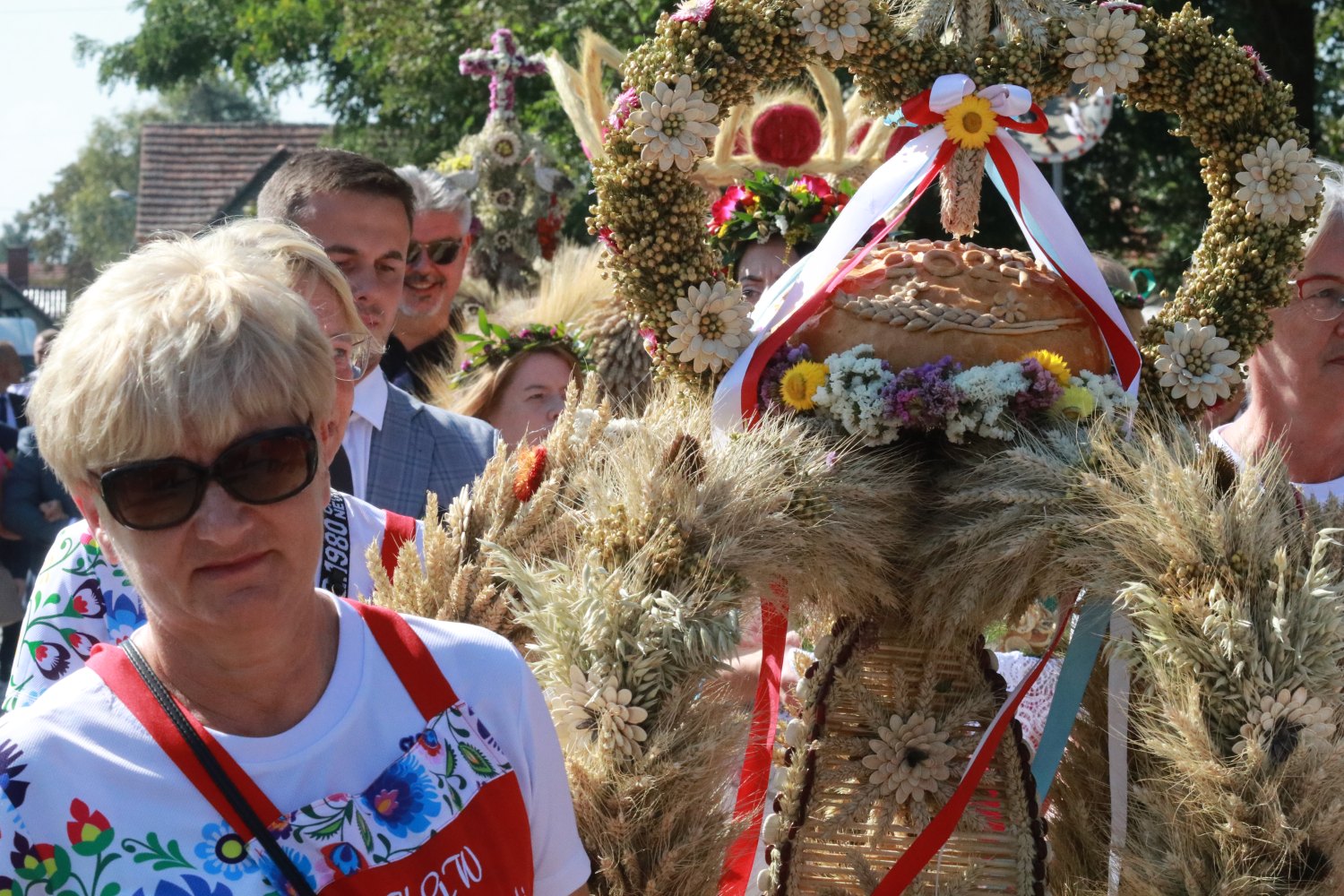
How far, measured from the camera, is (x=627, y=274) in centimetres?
226

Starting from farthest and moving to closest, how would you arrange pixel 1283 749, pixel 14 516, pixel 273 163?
pixel 273 163, pixel 14 516, pixel 1283 749

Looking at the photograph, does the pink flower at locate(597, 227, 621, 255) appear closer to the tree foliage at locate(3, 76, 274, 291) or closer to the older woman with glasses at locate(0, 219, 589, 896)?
the older woman with glasses at locate(0, 219, 589, 896)


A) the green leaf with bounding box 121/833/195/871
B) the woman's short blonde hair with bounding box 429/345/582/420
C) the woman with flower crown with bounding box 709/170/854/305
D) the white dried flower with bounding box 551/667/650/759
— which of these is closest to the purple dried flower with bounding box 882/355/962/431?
the white dried flower with bounding box 551/667/650/759

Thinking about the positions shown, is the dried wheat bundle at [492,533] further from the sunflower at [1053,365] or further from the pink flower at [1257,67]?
the pink flower at [1257,67]

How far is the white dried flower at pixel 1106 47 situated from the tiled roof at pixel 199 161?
2708 cm

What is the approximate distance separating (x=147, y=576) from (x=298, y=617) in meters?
0.17

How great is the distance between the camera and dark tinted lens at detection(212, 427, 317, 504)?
147cm

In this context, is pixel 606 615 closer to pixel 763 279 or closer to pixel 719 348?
pixel 719 348

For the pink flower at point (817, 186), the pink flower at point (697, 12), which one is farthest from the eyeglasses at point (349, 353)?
Answer: the pink flower at point (817, 186)

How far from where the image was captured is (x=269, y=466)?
4.90 ft

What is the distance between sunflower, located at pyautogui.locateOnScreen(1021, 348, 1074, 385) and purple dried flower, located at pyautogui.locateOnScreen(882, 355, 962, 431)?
14cm

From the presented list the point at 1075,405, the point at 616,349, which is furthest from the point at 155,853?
the point at 616,349

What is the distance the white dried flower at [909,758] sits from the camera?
7.14ft

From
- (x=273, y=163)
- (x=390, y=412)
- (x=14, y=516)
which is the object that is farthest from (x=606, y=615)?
(x=273, y=163)
